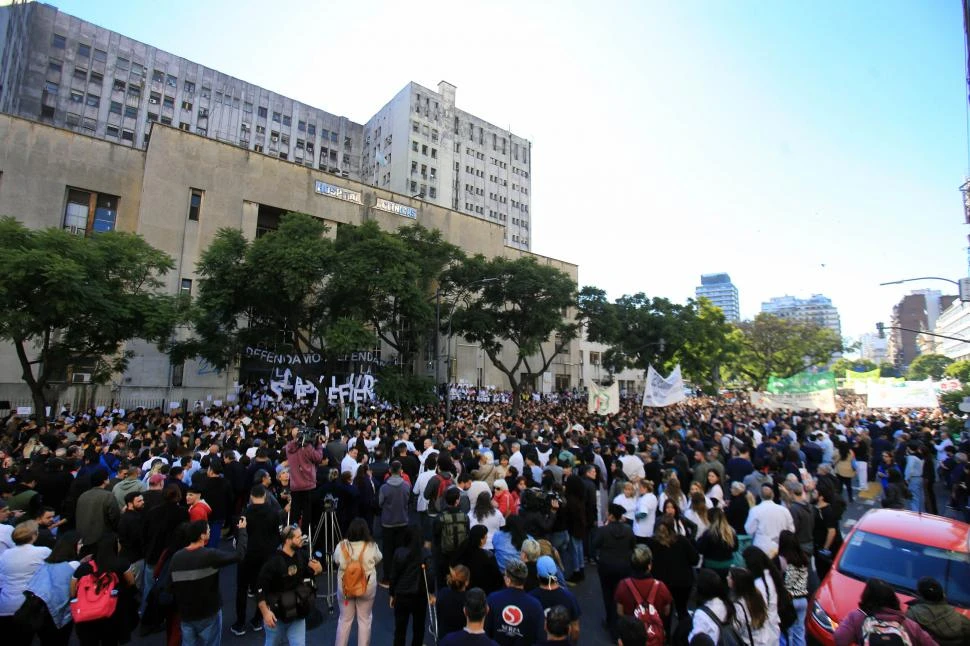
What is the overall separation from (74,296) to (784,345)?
56975 mm

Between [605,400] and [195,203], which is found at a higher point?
[195,203]

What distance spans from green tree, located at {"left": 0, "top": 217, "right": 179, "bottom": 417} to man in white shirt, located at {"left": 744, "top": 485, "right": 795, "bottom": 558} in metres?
21.9

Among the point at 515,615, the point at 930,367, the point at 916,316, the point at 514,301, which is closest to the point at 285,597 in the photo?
the point at 515,615

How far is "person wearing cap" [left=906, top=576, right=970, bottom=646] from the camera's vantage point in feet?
12.3

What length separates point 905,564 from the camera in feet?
17.9

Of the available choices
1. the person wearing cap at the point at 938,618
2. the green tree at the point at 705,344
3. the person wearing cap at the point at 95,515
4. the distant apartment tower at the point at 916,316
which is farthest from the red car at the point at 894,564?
the distant apartment tower at the point at 916,316

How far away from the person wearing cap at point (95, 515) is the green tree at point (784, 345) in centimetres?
5529

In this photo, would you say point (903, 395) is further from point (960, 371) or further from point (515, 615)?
point (960, 371)

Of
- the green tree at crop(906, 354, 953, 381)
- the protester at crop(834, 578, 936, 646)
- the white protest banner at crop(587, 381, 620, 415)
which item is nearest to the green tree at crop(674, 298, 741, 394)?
the white protest banner at crop(587, 381, 620, 415)

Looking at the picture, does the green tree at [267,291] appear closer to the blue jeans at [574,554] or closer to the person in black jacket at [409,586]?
the blue jeans at [574,554]

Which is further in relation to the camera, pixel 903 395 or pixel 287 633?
pixel 903 395

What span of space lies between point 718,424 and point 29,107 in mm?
67442

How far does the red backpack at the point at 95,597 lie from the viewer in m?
4.58

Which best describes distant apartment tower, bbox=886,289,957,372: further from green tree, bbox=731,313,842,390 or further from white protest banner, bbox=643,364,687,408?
white protest banner, bbox=643,364,687,408
